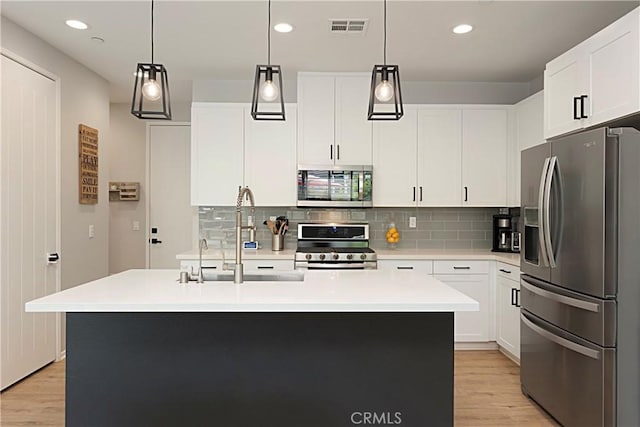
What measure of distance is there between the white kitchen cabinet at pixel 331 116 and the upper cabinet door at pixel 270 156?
0.11 meters

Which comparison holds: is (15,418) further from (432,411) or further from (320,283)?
(432,411)

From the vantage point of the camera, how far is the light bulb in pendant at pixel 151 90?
2459 millimetres

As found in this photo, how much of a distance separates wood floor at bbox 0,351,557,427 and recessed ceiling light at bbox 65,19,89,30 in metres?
2.70

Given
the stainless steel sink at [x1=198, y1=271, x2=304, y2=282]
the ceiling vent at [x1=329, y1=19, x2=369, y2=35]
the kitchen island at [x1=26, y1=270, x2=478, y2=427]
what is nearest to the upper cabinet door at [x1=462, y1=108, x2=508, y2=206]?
the ceiling vent at [x1=329, y1=19, x2=369, y2=35]

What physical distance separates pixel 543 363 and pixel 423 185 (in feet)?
6.99

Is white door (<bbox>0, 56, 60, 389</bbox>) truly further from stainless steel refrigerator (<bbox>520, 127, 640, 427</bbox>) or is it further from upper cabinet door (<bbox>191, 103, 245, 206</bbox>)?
stainless steel refrigerator (<bbox>520, 127, 640, 427</bbox>)

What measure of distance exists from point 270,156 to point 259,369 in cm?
272

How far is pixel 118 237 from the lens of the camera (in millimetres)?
6227

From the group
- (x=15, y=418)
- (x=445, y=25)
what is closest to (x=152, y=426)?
(x=15, y=418)

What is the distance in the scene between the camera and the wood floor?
9.66 ft

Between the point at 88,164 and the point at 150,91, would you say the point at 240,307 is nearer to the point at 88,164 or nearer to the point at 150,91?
the point at 150,91

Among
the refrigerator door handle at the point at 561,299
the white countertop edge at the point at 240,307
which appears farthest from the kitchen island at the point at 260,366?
the refrigerator door handle at the point at 561,299

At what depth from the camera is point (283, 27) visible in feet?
11.5

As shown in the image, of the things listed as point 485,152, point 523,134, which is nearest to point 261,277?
point 485,152
